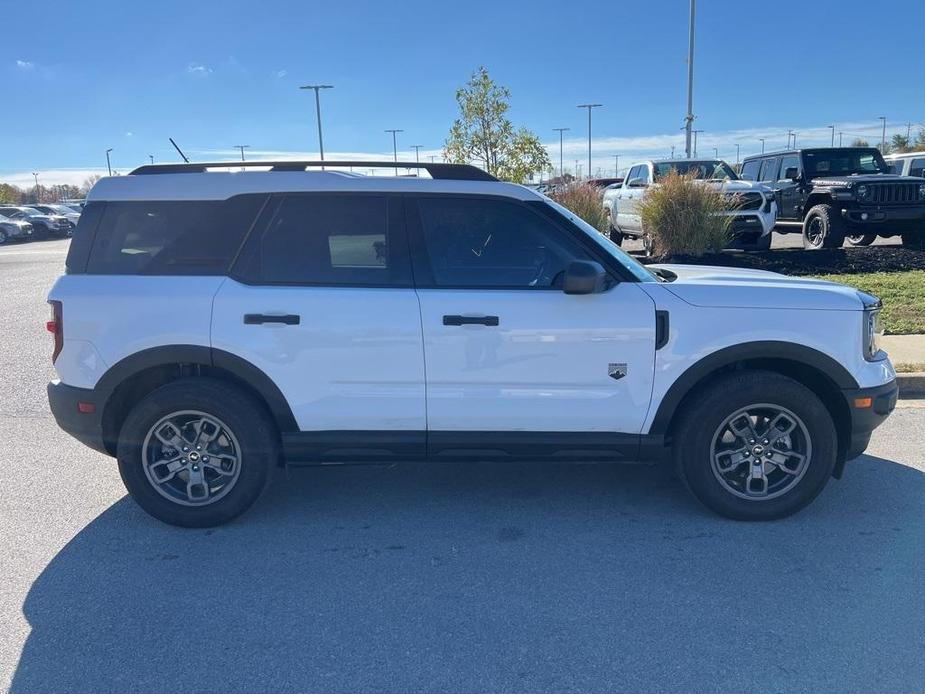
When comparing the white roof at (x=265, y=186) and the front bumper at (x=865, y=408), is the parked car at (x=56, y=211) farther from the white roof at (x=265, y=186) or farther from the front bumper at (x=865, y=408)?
the front bumper at (x=865, y=408)

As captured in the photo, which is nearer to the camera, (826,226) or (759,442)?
(759,442)

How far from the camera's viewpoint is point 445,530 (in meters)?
4.05

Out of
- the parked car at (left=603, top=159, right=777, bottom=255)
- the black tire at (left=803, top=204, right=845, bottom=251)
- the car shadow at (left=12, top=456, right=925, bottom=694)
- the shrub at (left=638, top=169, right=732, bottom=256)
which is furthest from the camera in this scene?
the black tire at (left=803, top=204, right=845, bottom=251)

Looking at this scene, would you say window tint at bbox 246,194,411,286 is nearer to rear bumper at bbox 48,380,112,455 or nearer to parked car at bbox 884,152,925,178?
rear bumper at bbox 48,380,112,455

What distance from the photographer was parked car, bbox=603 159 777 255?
12934mm

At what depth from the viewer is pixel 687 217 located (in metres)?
11.9

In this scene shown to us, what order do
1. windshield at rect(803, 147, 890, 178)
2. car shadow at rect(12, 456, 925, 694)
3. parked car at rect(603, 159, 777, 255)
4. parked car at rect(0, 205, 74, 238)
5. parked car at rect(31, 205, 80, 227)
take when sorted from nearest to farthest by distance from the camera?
car shadow at rect(12, 456, 925, 694), parked car at rect(603, 159, 777, 255), windshield at rect(803, 147, 890, 178), parked car at rect(0, 205, 74, 238), parked car at rect(31, 205, 80, 227)

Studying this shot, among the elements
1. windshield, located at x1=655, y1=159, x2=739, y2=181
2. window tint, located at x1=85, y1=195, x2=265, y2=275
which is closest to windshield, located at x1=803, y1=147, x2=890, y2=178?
windshield, located at x1=655, y1=159, x2=739, y2=181

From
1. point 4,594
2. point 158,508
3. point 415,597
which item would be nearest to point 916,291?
point 415,597

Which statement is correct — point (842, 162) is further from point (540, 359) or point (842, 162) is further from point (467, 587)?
point (467, 587)

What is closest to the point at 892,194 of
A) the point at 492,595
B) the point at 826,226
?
the point at 826,226

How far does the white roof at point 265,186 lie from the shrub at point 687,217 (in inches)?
338

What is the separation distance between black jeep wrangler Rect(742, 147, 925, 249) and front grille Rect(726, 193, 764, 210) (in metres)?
1.37

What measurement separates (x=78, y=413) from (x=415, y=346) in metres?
1.90
